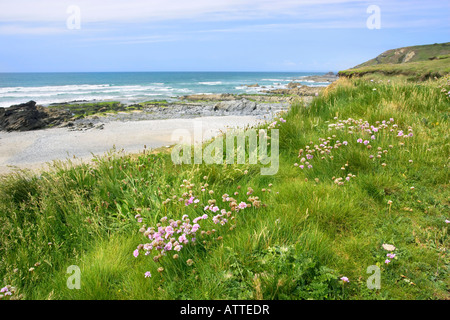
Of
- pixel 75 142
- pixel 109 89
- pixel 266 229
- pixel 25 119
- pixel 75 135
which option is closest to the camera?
pixel 266 229

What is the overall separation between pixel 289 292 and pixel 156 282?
1.31 metres

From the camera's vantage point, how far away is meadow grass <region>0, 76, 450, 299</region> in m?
2.73

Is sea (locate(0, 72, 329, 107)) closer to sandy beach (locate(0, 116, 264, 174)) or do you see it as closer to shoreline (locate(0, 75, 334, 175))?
shoreline (locate(0, 75, 334, 175))

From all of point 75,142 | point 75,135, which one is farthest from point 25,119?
point 75,142

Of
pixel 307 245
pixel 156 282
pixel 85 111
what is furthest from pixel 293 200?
pixel 85 111

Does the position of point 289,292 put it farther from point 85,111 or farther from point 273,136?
point 85,111

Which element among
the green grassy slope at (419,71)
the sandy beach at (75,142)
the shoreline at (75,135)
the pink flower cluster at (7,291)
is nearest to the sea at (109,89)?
the shoreline at (75,135)

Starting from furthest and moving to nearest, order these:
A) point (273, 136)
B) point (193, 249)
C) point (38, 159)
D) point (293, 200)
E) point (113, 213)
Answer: point (38, 159)
point (273, 136)
point (113, 213)
point (293, 200)
point (193, 249)

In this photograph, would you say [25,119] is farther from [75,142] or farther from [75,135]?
[75,142]

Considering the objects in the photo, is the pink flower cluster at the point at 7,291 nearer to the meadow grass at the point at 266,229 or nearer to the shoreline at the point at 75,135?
the meadow grass at the point at 266,229

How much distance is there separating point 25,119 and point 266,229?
23480 millimetres

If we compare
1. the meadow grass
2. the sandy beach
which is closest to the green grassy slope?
the sandy beach

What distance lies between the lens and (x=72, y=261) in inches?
146

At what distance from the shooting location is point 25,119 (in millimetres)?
20781
